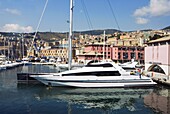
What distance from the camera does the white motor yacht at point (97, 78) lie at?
1278 inches

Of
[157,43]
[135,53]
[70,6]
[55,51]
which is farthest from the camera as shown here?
[55,51]

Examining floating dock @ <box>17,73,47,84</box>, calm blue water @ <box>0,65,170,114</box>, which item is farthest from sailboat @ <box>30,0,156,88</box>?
floating dock @ <box>17,73,47,84</box>

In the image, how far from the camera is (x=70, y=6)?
112ft

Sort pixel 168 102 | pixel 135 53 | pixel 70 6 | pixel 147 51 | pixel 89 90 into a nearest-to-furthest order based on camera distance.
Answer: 1. pixel 168 102
2. pixel 89 90
3. pixel 70 6
4. pixel 147 51
5. pixel 135 53

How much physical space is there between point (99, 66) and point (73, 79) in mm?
4066

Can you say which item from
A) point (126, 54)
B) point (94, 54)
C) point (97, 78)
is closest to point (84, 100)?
point (97, 78)

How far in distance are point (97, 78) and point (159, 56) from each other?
15314 millimetres

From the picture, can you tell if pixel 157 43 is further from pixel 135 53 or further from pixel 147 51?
pixel 135 53

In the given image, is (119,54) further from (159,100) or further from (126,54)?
(159,100)

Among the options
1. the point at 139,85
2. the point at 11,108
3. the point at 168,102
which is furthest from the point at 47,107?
the point at 139,85

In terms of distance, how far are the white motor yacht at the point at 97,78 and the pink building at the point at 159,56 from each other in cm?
768

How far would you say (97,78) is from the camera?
32.7 metres

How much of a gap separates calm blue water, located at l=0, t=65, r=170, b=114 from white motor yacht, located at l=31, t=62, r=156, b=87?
801mm

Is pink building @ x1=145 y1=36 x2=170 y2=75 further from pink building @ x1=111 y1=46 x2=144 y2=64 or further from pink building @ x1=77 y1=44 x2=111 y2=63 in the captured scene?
pink building @ x1=111 y1=46 x2=144 y2=64
